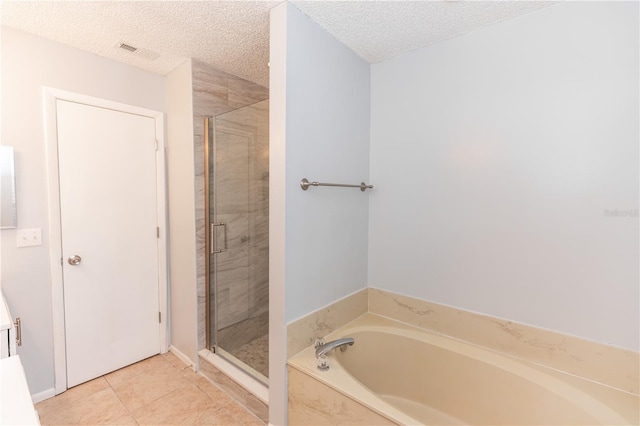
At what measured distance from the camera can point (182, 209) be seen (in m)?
2.31

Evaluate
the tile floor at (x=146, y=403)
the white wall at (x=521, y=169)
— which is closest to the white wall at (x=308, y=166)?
the white wall at (x=521, y=169)

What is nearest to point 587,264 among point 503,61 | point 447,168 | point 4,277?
point 447,168

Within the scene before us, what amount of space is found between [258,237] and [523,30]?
2126 millimetres

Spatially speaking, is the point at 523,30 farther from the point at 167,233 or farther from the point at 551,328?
the point at 167,233

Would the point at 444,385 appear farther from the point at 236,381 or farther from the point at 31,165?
the point at 31,165

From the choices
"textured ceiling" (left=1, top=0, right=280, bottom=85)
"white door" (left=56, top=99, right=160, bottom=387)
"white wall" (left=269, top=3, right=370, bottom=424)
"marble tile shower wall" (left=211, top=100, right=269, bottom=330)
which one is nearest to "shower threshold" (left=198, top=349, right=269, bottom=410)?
"white wall" (left=269, top=3, right=370, bottom=424)

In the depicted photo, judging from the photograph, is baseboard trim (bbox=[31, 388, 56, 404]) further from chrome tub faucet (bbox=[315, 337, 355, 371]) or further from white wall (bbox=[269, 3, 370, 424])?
chrome tub faucet (bbox=[315, 337, 355, 371])

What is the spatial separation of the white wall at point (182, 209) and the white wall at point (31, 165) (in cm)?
56

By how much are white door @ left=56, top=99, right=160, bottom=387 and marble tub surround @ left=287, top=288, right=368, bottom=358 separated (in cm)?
144

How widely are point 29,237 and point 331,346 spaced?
195cm

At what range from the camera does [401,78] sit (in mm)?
1975

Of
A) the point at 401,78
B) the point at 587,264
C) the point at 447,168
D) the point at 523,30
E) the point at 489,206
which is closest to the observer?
the point at 587,264

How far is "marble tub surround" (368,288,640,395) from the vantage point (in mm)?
1365

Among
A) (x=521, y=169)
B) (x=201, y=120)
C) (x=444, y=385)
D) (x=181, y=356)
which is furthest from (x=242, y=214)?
(x=521, y=169)
